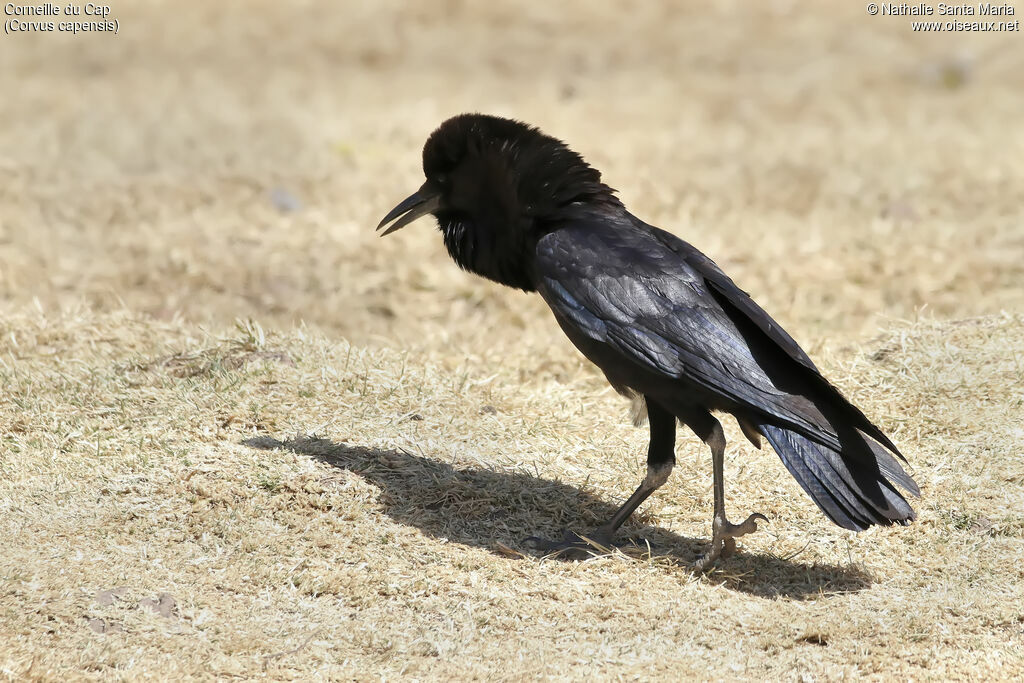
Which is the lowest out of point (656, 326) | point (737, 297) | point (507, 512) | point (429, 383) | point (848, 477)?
point (507, 512)

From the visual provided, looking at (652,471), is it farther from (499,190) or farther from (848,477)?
(499,190)

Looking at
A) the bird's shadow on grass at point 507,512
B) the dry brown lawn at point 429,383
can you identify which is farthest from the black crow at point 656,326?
the dry brown lawn at point 429,383

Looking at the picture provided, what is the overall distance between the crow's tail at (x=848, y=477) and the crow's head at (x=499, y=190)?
126 cm

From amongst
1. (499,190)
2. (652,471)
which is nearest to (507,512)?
(652,471)

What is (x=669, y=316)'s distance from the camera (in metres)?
4.26

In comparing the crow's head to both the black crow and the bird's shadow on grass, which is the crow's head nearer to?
the black crow

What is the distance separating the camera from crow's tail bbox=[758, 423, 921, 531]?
13.0ft

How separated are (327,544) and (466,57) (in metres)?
9.17

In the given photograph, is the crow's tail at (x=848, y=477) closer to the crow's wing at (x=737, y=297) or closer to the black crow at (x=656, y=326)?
the black crow at (x=656, y=326)

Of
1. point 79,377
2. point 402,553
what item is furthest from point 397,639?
point 79,377

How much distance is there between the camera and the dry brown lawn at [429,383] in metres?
3.79

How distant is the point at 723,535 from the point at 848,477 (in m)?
0.50

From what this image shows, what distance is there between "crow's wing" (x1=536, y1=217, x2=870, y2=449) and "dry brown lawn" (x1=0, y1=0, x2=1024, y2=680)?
69cm

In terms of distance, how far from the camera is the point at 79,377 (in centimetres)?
545
